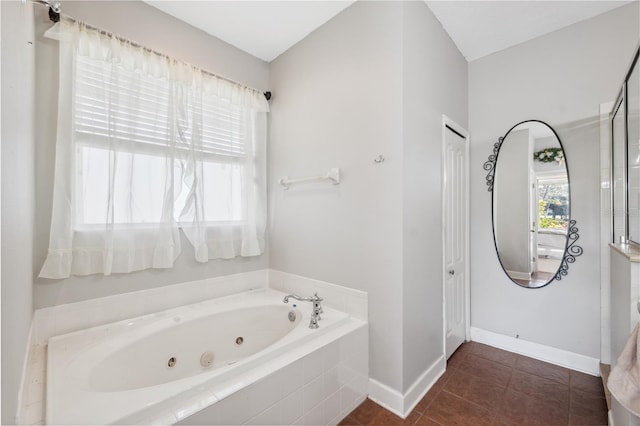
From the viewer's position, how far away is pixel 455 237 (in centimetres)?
244

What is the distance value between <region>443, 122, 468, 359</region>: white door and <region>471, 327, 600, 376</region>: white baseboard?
0.19 m

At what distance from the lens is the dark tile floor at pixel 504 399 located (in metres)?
1.65

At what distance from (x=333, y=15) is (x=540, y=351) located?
3.22 m

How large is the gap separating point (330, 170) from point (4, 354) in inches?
70.1

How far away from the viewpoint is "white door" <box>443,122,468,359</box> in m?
2.27

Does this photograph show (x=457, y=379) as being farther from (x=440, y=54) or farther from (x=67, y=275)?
(x=67, y=275)

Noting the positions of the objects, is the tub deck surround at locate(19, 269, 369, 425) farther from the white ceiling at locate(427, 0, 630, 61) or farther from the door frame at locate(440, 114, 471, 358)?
the white ceiling at locate(427, 0, 630, 61)

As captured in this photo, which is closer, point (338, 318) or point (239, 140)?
point (338, 318)

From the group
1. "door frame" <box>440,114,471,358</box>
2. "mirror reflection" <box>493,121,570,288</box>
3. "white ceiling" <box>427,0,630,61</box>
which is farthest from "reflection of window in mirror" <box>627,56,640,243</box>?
"door frame" <box>440,114,471,358</box>

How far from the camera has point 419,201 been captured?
188 cm

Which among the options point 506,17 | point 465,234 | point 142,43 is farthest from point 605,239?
point 142,43

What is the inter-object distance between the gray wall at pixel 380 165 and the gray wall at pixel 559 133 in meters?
0.50

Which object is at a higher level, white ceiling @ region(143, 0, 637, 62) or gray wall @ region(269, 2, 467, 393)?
white ceiling @ region(143, 0, 637, 62)

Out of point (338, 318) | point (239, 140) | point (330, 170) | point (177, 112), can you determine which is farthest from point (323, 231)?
point (177, 112)
